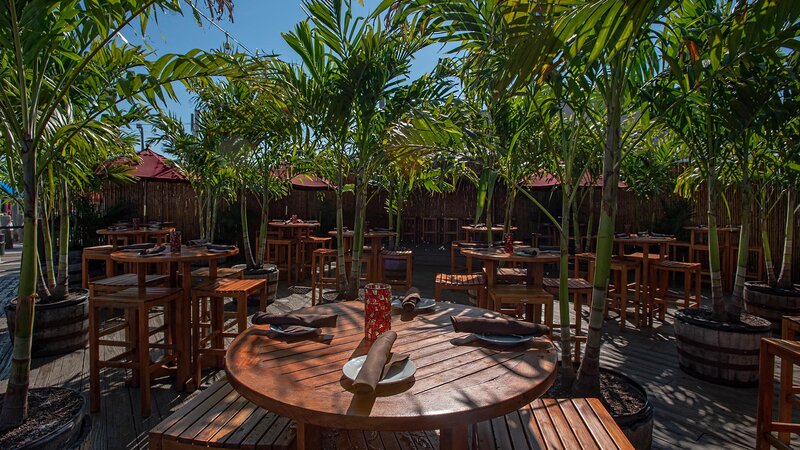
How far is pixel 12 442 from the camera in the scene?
1.76 m

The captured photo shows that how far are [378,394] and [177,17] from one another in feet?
7.96

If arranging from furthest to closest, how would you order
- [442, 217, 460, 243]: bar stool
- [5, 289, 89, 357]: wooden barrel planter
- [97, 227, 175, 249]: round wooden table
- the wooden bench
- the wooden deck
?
1. [442, 217, 460, 243]: bar stool
2. [97, 227, 175, 249]: round wooden table
3. [5, 289, 89, 357]: wooden barrel planter
4. the wooden deck
5. the wooden bench

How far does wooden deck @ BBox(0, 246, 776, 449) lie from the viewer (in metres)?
2.34

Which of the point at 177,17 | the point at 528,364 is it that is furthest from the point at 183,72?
the point at 528,364

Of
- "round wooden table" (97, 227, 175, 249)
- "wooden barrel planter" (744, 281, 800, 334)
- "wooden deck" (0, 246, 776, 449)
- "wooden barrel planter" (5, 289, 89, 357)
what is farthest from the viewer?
"round wooden table" (97, 227, 175, 249)

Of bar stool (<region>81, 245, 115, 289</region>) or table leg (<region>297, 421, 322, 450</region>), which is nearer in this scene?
table leg (<region>297, 421, 322, 450</region>)

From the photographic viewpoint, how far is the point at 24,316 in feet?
6.23

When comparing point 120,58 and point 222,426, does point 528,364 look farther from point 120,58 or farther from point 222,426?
point 120,58

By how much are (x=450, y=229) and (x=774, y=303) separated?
27.9 feet

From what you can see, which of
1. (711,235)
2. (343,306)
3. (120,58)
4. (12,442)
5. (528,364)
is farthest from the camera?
(711,235)

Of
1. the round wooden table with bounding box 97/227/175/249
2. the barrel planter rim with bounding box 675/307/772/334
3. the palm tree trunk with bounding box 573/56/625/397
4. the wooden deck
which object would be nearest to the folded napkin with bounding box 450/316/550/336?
the palm tree trunk with bounding box 573/56/625/397

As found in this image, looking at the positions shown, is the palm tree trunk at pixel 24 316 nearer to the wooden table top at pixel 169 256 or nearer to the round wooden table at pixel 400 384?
the wooden table top at pixel 169 256

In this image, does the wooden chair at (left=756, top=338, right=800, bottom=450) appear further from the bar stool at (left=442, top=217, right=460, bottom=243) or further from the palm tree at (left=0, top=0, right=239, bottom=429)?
the bar stool at (left=442, top=217, right=460, bottom=243)

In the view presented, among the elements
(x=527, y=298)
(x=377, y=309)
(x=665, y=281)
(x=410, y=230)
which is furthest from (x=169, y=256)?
(x=410, y=230)
